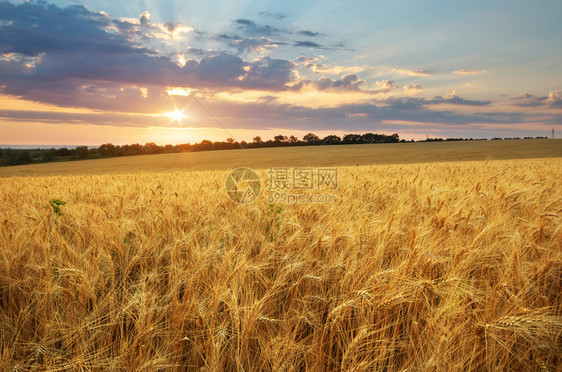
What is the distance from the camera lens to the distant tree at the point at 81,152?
4316 centimetres

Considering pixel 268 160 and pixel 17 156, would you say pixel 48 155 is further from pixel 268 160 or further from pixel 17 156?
pixel 268 160

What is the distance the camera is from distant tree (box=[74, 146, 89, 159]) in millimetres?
43156

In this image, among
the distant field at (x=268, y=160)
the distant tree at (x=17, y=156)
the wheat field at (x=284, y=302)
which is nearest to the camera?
the wheat field at (x=284, y=302)

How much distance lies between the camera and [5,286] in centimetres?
178

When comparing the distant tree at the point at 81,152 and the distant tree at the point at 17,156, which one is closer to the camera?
the distant tree at the point at 17,156

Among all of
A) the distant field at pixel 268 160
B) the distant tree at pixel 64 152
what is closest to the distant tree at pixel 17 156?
the distant tree at pixel 64 152

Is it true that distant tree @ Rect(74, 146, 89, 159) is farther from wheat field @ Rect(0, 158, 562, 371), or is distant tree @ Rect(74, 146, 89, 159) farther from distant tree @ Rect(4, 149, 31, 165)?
wheat field @ Rect(0, 158, 562, 371)

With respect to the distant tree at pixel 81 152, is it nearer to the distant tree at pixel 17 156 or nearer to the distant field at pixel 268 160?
the distant tree at pixel 17 156

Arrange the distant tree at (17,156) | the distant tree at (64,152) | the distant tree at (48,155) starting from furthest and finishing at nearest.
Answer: the distant tree at (64,152) → the distant tree at (48,155) → the distant tree at (17,156)

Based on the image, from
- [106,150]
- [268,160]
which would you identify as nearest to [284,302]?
[268,160]

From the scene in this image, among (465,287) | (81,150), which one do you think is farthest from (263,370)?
(81,150)

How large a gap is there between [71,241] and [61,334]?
1307mm

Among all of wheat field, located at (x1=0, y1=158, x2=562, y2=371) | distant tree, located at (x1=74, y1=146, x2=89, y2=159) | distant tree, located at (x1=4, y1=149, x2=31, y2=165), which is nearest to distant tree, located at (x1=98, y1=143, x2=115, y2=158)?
distant tree, located at (x1=74, y1=146, x2=89, y2=159)

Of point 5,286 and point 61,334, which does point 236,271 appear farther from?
point 5,286
